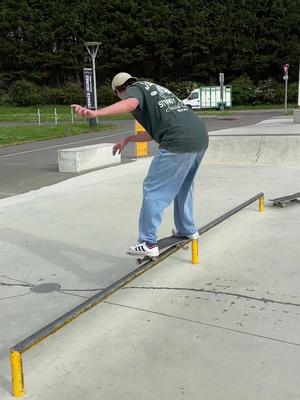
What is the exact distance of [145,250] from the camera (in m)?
4.17

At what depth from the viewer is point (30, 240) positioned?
223 inches

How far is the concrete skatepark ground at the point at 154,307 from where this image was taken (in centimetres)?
284

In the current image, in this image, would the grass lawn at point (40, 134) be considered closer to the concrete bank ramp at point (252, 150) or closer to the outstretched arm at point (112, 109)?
the concrete bank ramp at point (252, 150)

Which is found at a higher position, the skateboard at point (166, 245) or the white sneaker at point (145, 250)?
the white sneaker at point (145, 250)

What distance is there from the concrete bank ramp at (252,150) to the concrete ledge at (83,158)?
241 cm

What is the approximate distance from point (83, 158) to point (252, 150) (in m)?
3.87

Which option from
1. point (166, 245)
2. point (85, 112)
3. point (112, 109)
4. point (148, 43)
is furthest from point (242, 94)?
point (85, 112)

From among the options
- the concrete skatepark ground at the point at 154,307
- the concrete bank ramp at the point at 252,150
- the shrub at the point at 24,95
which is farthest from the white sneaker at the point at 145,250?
the shrub at the point at 24,95

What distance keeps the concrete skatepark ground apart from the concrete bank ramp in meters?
4.21

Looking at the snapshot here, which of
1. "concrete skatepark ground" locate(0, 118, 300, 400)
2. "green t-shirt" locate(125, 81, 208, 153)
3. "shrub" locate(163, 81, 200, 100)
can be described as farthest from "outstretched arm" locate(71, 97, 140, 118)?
"shrub" locate(163, 81, 200, 100)

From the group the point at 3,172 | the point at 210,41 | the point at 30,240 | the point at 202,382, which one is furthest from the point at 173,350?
the point at 210,41

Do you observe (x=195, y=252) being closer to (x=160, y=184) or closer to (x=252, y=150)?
(x=160, y=184)

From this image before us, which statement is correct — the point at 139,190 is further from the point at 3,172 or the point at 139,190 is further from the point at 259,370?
the point at 259,370

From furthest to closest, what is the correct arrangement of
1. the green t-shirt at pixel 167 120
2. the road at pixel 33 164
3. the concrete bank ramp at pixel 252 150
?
the concrete bank ramp at pixel 252 150 < the road at pixel 33 164 < the green t-shirt at pixel 167 120
